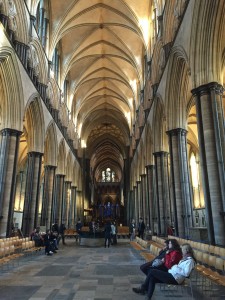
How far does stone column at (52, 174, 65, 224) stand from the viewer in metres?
21.4

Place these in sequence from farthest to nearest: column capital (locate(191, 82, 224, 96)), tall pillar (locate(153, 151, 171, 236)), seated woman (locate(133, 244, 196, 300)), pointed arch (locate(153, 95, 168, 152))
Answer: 1. pointed arch (locate(153, 95, 168, 152))
2. tall pillar (locate(153, 151, 171, 236))
3. column capital (locate(191, 82, 224, 96))
4. seated woman (locate(133, 244, 196, 300))

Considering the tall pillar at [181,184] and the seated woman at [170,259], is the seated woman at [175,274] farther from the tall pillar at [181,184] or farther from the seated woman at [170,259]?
the tall pillar at [181,184]

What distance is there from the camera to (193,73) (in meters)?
9.52

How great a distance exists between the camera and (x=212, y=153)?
840cm

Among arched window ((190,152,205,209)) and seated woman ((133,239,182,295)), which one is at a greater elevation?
arched window ((190,152,205,209))

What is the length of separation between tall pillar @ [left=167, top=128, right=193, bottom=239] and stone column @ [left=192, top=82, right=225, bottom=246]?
12.0 feet

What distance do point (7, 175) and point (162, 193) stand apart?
28.8 ft

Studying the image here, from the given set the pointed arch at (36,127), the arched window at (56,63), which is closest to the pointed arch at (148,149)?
the pointed arch at (36,127)

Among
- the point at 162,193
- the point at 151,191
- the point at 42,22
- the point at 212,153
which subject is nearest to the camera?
the point at 212,153

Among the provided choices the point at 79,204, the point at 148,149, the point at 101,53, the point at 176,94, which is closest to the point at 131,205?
the point at 79,204

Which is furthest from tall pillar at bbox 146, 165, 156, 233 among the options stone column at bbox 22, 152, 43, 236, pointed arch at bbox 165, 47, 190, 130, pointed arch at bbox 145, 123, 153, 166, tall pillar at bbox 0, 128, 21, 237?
tall pillar at bbox 0, 128, 21, 237

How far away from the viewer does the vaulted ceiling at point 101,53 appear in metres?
18.7

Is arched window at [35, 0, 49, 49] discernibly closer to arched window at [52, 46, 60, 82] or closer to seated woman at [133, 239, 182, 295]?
arched window at [52, 46, 60, 82]

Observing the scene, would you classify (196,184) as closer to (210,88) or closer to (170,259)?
(210,88)
